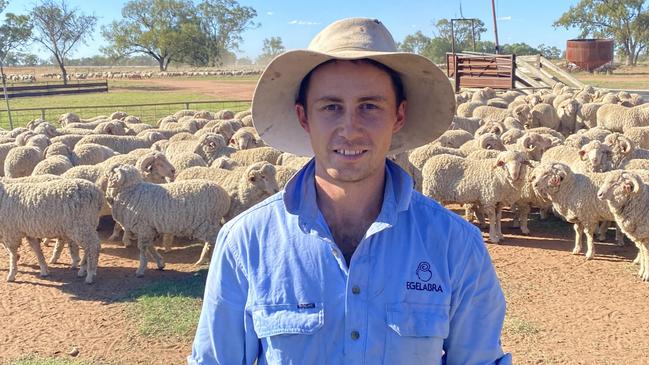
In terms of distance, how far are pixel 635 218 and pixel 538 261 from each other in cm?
133

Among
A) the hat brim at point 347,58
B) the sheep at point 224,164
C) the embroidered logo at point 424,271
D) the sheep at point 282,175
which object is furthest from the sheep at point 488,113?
the embroidered logo at point 424,271

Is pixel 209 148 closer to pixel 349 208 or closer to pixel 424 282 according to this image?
pixel 349 208

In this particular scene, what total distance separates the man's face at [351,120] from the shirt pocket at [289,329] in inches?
17.2

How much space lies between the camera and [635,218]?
7.25 meters

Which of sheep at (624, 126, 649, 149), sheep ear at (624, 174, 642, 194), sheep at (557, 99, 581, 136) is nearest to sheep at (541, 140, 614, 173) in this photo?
sheep ear at (624, 174, 642, 194)

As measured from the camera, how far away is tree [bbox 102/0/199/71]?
72188 millimetres

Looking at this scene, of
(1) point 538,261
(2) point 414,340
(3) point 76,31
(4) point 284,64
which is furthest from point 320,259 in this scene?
(3) point 76,31

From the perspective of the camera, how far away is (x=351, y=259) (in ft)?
6.02

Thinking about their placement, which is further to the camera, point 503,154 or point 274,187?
point 503,154

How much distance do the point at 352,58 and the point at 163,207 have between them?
606 cm

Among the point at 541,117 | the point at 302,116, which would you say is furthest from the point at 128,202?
the point at 541,117

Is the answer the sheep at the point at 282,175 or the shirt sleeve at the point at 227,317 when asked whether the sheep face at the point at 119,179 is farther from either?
the shirt sleeve at the point at 227,317

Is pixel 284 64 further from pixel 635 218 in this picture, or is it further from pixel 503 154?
pixel 503 154

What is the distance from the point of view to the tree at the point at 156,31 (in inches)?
2842
